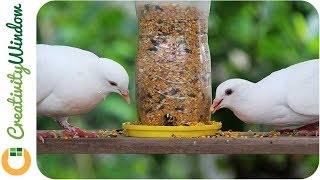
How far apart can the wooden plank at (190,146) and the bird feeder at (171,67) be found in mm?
250

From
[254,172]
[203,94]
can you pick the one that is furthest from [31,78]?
[254,172]

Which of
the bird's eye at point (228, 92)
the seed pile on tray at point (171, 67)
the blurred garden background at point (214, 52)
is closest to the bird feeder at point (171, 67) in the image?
the seed pile on tray at point (171, 67)

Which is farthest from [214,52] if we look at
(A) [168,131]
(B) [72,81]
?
(B) [72,81]

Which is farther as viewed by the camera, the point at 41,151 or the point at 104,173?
the point at 104,173

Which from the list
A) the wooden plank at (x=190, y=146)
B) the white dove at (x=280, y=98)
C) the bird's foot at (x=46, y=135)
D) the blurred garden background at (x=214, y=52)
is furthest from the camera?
the blurred garden background at (x=214, y=52)

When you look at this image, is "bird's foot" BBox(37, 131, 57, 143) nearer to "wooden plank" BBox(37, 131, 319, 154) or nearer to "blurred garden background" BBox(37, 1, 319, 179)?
"wooden plank" BBox(37, 131, 319, 154)

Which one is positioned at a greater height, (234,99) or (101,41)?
(101,41)

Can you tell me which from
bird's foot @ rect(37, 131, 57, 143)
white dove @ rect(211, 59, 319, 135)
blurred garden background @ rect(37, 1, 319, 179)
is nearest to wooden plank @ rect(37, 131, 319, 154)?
bird's foot @ rect(37, 131, 57, 143)

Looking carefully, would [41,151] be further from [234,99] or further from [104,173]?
[104,173]

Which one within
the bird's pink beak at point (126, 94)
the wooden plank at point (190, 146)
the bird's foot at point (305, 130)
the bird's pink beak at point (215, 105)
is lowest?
the wooden plank at point (190, 146)

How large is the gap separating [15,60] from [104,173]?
184 centimetres

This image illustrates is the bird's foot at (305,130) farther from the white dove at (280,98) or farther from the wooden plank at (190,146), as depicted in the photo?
the wooden plank at (190,146)

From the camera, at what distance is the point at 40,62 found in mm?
3150

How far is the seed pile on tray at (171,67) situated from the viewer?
3.31 meters
